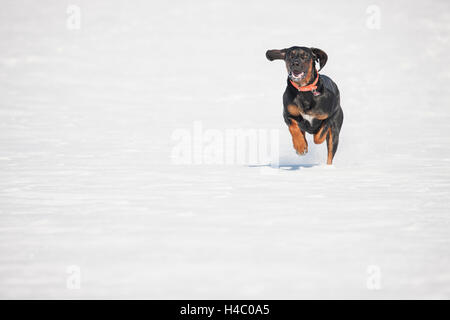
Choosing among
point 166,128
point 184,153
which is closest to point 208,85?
point 166,128

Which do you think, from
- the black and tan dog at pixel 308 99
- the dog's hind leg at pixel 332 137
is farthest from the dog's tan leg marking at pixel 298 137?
the dog's hind leg at pixel 332 137

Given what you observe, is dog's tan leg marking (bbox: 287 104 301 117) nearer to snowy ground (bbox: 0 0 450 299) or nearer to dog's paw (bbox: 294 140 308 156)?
dog's paw (bbox: 294 140 308 156)

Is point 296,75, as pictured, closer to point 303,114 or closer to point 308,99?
point 308,99

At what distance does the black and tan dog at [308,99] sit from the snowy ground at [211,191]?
39cm

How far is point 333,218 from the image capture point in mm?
3594

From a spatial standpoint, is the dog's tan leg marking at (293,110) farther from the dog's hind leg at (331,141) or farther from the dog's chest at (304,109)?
the dog's hind leg at (331,141)

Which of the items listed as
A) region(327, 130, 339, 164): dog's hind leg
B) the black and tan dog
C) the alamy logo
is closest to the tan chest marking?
the black and tan dog

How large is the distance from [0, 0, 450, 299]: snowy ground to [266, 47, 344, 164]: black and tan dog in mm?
389

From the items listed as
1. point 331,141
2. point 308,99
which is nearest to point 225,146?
point 331,141

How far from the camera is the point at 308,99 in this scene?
5660mm

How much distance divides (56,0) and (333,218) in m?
22.8

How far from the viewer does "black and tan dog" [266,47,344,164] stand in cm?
554

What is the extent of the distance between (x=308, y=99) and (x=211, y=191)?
1604 millimetres

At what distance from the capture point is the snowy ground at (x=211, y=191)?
255 cm
